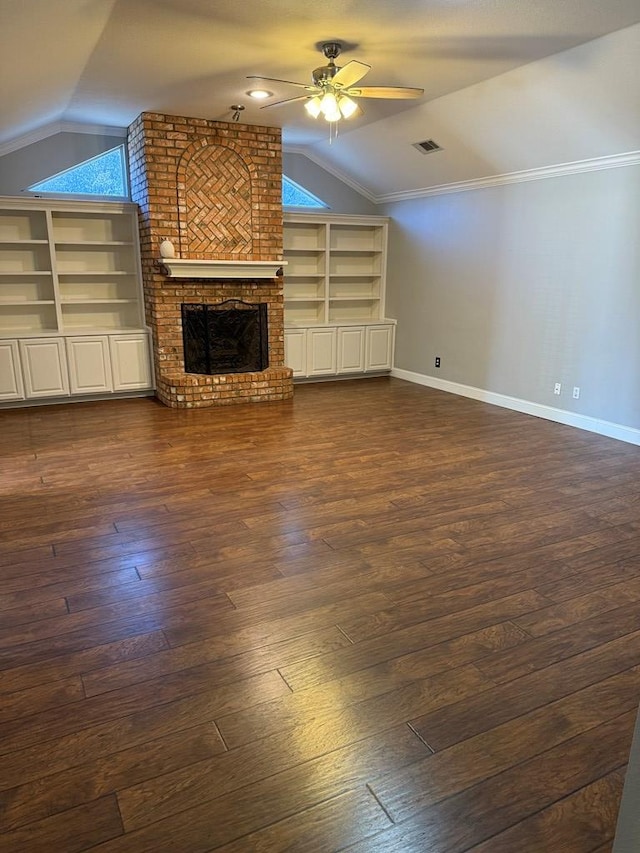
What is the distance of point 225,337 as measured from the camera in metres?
6.29

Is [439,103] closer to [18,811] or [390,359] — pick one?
[390,359]

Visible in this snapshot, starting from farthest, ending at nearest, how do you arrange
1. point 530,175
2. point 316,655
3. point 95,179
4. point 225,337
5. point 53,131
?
1. point 225,337
2. point 95,179
3. point 53,131
4. point 530,175
5. point 316,655

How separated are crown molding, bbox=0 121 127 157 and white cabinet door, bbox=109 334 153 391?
207 cm

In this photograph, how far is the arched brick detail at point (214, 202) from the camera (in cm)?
575

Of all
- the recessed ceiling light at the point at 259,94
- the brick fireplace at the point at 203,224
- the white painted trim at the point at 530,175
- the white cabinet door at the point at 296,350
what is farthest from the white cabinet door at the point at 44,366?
the white painted trim at the point at 530,175

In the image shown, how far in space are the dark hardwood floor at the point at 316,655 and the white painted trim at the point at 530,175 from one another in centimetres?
254

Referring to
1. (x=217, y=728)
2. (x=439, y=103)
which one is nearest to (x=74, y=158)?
(x=439, y=103)

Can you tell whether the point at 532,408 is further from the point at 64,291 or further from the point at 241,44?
the point at 64,291

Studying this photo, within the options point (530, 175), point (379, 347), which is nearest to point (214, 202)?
point (379, 347)

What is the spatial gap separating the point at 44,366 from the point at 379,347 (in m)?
4.11

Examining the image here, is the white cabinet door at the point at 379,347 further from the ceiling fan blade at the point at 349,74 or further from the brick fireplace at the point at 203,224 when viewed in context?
the ceiling fan blade at the point at 349,74

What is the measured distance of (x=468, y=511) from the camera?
3479 millimetres

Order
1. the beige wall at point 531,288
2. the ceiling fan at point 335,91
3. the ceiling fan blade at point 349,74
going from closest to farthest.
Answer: the ceiling fan blade at point 349,74 < the ceiling fan at point 335,91 < the beige wall at point 531,288

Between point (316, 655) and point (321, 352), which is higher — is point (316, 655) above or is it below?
below
